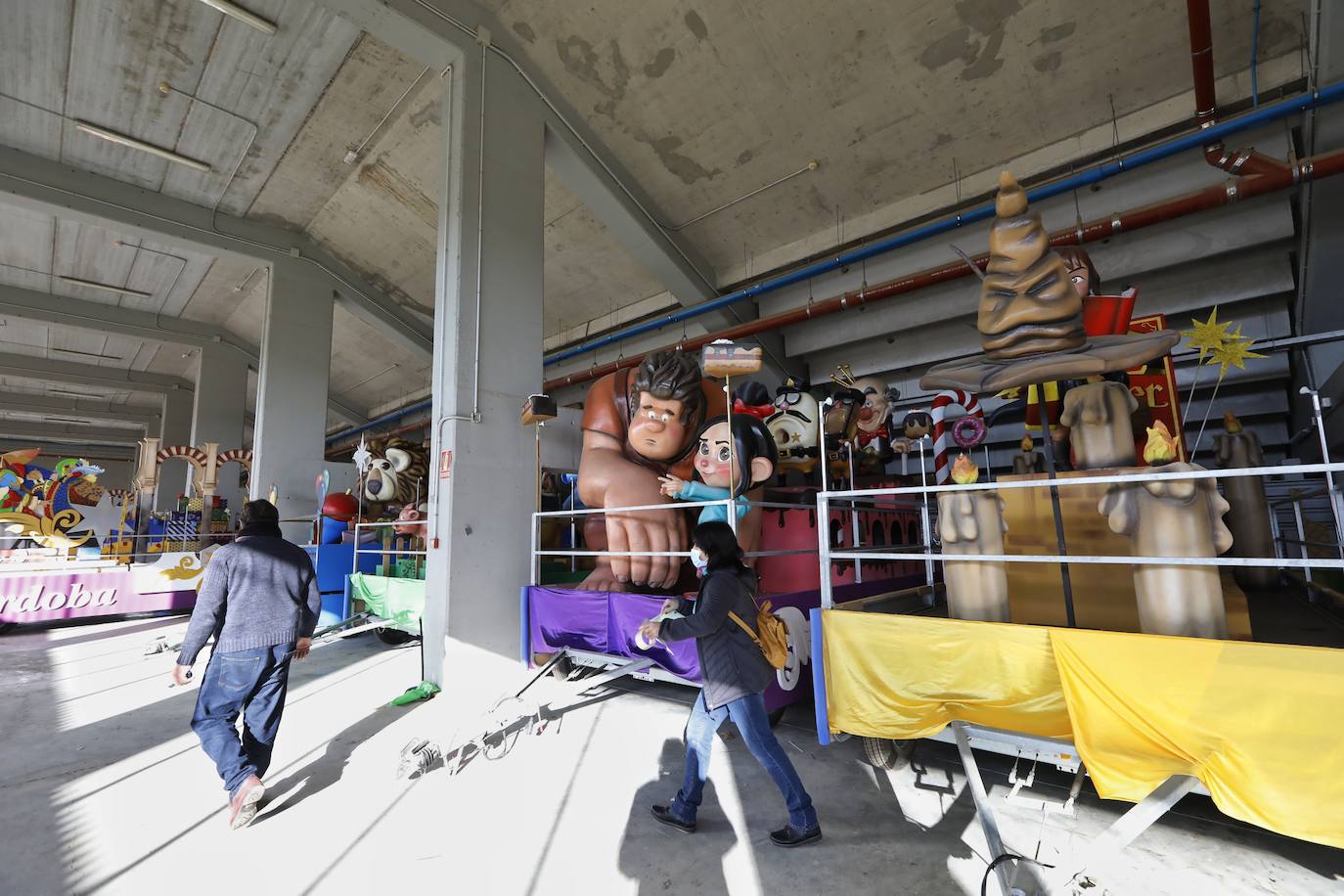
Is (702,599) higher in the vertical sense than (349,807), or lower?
higher

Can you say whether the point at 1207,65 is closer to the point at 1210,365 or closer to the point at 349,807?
the point at 1210,365

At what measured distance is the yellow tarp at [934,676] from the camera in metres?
2.70

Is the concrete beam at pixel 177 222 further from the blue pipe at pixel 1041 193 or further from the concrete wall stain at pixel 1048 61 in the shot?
the concrete wall stain at pixel 1048 61

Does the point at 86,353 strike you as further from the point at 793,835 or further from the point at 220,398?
the point at 793,835

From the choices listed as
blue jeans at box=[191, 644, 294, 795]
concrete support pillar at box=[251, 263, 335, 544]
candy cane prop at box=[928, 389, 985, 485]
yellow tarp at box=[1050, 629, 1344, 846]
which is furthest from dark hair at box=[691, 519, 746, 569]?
concrete support pillar at box=[251, 263, 335, 544]

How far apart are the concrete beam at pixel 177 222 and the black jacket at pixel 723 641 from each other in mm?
11865

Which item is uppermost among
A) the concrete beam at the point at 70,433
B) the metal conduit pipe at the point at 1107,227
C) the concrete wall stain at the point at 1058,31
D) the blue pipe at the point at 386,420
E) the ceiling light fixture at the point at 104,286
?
the ceiling light fixture at the point at 104,286

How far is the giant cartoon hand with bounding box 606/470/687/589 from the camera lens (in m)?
4.63

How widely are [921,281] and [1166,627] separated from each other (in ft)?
19.7

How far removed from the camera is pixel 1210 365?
761 cm

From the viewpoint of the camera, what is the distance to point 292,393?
1092 centimetres

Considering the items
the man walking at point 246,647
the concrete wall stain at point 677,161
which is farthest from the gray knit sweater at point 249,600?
the concrete wall stain at point 677,161

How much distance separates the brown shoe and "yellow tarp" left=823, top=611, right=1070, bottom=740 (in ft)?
9.63

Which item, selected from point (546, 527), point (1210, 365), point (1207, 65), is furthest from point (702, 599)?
point (1210, 365)
